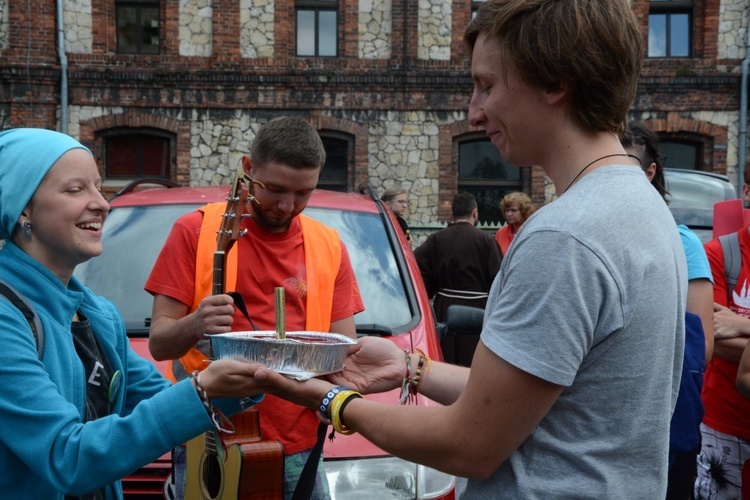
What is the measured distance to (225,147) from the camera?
17.0 metres

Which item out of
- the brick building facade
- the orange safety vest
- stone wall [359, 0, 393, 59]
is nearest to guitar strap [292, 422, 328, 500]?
the orange safety vest

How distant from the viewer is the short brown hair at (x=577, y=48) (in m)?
1.62

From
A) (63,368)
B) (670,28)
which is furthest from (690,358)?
(670,28)

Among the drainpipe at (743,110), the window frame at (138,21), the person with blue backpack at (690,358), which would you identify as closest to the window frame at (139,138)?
the window frame at (138,21)

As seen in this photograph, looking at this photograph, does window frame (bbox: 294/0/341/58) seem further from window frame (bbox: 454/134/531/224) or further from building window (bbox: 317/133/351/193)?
window frame (bbox: 454/134/531/224)

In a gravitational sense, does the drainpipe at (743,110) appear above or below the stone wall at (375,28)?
below

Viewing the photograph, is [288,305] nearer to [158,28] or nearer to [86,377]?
[86,377]

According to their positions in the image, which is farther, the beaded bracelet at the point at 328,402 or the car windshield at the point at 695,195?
the car windshield at the point at 695,195

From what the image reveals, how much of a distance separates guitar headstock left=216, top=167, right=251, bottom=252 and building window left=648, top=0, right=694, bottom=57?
16.9m

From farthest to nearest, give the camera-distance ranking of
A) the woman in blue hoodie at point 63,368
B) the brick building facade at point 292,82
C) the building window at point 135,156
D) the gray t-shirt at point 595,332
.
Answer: the building window at point 135,156 < the brick building facade at point 292,82 < the woman in blue hoodie at point 63,368 < the gray t-shirt at point 595,332

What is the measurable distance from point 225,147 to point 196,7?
299 centimetres

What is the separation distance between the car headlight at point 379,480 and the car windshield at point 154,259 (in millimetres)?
871

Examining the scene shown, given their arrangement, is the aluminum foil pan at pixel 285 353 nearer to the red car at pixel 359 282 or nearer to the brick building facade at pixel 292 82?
the red car at pixel 359 282

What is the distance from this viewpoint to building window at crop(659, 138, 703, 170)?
18062 mm
